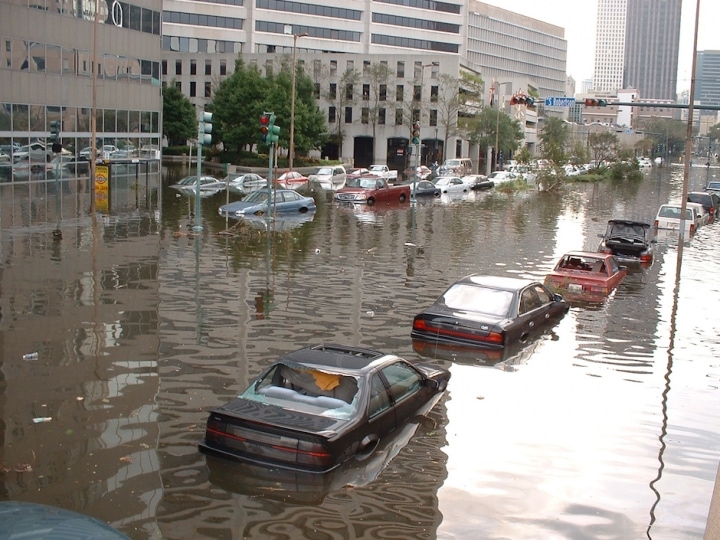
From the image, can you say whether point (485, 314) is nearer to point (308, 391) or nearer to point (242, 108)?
point (308, 391)

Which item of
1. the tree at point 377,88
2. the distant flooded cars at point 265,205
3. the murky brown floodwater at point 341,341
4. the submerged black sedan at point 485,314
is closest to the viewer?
the murky brown floodwater at point 341,341

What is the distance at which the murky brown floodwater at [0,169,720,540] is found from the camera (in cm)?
831

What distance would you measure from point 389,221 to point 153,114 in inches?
1044

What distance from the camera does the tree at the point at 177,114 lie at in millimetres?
83500

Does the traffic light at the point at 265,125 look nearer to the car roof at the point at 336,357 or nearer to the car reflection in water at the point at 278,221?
the car reflection in water at the point at 278,221

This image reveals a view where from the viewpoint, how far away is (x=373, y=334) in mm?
15648

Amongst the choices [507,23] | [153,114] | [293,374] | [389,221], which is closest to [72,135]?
[153,114]

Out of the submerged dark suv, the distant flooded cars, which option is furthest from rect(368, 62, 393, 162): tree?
the submerged dark suv

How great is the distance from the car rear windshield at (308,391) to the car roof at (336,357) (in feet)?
0.49

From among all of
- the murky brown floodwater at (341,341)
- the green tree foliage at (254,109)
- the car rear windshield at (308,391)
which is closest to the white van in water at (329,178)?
the green tree foliage at (254,109)

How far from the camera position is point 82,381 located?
39.1ft

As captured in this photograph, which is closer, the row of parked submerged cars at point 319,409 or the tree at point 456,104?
the row of parked submerged cars at point 319,409

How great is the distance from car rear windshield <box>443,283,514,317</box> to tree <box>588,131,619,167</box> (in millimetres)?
77630

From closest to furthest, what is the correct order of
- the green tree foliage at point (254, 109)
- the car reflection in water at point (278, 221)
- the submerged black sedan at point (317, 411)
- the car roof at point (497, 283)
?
1. the submerged black sedan at point (317, 411)
2. the car roof at point (497, 283)
3. the car reflection in water at point (278, 221)
4. the green tree foliage at point (254, 109)
